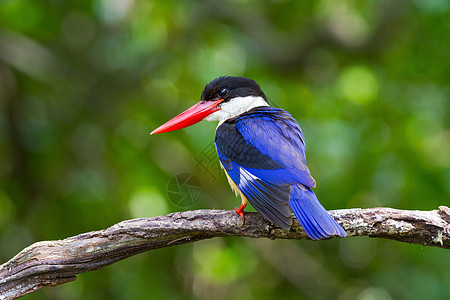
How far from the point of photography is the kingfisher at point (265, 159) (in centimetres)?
218

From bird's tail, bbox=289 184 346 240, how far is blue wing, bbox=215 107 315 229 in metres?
0.04

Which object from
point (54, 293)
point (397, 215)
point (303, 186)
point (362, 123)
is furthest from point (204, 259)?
point (397, 215)

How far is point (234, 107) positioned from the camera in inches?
124

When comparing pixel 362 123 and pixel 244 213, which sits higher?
pixel 362 123

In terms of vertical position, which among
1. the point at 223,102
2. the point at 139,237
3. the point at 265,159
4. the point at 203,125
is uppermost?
the point at 223,102

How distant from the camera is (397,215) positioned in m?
2.15

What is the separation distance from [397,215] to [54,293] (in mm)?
3119

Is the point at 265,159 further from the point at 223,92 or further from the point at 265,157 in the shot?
the point at 223,92

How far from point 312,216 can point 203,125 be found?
164cm

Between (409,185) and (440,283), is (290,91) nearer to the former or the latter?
(409,185)

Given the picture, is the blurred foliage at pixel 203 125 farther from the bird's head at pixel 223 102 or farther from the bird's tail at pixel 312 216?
the bird's tail at pixel 312 216

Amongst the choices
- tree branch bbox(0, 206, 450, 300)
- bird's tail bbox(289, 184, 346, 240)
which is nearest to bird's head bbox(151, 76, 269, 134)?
bird's tail bbox(289, 184, 346, 240)

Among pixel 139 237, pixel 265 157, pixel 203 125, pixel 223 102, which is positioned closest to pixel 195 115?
pixel 223 102

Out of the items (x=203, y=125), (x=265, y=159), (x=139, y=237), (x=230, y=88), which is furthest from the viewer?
(x=203, y=125)
